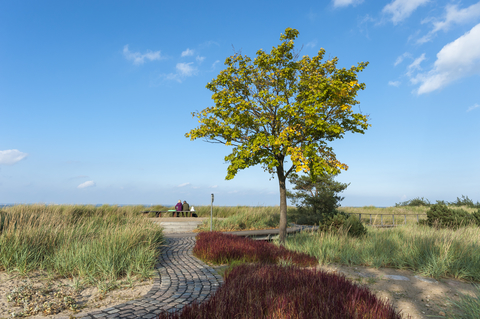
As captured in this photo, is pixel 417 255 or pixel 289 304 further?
pixel 417 255

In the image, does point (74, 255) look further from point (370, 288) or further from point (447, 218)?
point (447, 218)

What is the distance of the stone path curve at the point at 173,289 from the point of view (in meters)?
4.47

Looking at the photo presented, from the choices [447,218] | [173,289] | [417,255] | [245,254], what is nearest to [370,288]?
[417,255]

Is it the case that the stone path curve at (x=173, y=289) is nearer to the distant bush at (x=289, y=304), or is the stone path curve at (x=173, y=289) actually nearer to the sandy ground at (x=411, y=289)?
the distant bush at (x=289, y=304)

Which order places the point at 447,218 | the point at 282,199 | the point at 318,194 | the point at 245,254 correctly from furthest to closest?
the point at 318,194 < the point at 447,218 < the point at 282,199 < the point at 245,254

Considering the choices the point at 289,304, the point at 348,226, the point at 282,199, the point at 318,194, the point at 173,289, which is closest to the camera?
the point at 289,304

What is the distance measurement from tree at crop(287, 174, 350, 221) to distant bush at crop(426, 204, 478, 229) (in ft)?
23.7

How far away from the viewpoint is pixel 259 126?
1327cm

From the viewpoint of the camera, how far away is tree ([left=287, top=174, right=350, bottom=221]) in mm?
23675

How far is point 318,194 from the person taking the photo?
80.1 ft

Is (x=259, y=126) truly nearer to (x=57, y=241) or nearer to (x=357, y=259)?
(x=357, y=259)

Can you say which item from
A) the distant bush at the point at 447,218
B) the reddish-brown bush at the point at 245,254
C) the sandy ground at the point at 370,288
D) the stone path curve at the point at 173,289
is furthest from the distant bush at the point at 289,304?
the distant bush at the point at 447,218

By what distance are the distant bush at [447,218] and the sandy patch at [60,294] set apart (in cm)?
1608

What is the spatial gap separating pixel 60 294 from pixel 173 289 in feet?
7.03
